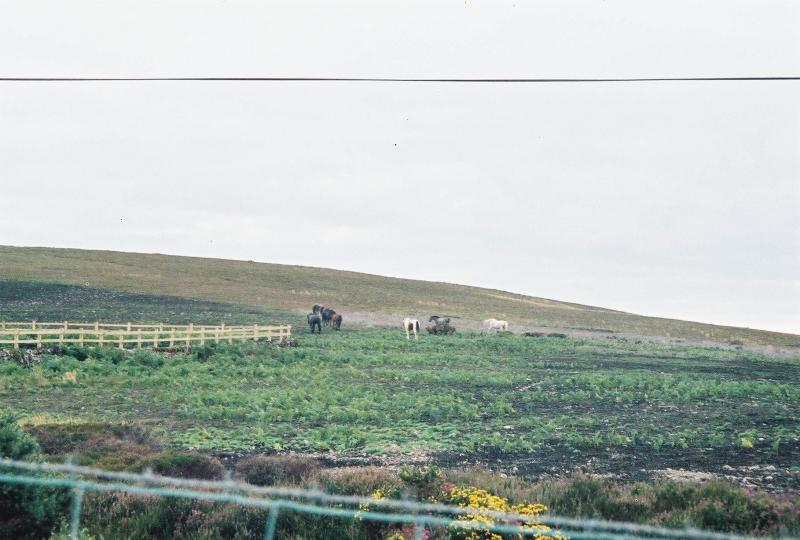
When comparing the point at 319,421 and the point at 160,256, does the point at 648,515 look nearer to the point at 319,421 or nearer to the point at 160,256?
the point at 319,421

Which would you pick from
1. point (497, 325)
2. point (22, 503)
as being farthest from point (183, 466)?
point (497, 325)

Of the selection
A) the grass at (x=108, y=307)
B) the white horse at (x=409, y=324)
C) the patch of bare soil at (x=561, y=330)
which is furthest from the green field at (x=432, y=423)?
the patch of bare soil at (x=561, y=330)

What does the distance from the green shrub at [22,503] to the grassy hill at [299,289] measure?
64.9m

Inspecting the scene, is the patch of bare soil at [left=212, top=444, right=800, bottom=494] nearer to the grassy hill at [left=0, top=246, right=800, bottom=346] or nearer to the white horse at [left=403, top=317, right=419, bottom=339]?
the white horse at [left=403, top=317, right=419, bottom=339]

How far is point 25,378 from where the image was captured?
27.8m

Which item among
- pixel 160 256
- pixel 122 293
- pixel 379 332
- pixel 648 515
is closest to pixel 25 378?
pixel 648 515

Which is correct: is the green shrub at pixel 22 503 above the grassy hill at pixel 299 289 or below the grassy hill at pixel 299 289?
below

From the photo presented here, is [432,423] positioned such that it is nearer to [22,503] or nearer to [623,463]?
[623,463]

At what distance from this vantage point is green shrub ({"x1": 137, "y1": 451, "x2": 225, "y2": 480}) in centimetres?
1307

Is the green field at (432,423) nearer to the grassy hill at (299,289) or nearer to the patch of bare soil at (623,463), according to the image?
the patch of bare soil at (623,463)

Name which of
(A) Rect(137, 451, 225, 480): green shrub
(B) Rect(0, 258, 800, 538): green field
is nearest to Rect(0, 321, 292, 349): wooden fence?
(B) Rect(0, 258, 800, 538): green field

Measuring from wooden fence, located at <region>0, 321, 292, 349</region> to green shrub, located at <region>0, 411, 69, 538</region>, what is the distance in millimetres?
27175

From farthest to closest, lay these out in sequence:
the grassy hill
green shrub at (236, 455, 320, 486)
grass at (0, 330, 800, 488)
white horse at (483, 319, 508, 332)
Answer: the grassy hill
white horse at (483, 319, 508, 332)
grass at (0, 330, 800, 488)
green shrub at (236, 455, 320, 486)

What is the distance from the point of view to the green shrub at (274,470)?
44.1ft
